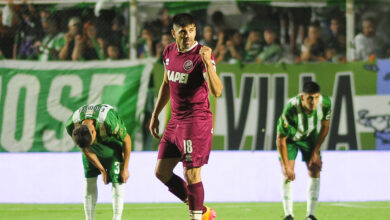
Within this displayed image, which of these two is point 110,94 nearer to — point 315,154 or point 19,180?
point 19,180

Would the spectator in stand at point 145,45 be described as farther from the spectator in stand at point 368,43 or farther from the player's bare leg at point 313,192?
the player's bare leg at point 313,192

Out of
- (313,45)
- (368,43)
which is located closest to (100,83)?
(313,45)

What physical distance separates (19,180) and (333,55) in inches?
211

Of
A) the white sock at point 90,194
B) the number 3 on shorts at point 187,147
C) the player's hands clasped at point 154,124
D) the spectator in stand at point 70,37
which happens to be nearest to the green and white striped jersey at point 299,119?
the player's hands clasped at point 154,124

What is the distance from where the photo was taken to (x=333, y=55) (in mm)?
14070

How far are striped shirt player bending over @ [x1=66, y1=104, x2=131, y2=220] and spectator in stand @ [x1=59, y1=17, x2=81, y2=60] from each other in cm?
547

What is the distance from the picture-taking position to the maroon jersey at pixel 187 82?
774cm

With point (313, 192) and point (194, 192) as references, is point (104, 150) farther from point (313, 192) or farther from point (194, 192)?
point (313, 192)

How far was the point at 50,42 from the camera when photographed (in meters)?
14.0

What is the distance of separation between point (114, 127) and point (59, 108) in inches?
213

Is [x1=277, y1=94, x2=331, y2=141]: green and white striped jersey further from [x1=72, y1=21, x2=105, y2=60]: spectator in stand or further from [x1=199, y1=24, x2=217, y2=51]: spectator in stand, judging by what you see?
[x1=72, y1=21, x2=105, y2=60]: spectator in stand

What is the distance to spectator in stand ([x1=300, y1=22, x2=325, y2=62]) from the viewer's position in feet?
46.2

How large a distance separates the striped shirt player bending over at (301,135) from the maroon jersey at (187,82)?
2.01m

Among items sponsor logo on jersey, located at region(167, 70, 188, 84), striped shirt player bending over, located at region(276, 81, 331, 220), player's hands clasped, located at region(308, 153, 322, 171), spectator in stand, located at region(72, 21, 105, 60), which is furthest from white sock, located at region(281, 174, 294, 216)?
spectator in stand, located at region(72, 21, 105, 60)
